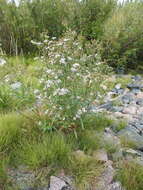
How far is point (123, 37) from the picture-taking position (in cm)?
479

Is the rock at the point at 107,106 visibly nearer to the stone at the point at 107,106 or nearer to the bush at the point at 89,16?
the stone at the point at 107,106

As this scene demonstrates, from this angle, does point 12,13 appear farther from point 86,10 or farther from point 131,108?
point 131,108

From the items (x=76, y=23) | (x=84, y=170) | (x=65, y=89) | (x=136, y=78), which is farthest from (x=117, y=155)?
(x=76, y=23)

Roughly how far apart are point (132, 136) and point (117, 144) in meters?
0.29

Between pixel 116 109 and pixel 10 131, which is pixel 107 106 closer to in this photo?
pixel 116 109

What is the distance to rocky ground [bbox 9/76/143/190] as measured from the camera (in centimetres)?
168

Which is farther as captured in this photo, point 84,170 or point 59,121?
point 59,121

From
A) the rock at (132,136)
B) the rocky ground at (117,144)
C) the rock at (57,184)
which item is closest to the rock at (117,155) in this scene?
the rocky ground at (117,144)

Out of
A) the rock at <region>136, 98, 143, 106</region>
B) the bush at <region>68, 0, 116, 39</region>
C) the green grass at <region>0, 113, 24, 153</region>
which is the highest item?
the bush at <region>68, 0, 116, 39</region>

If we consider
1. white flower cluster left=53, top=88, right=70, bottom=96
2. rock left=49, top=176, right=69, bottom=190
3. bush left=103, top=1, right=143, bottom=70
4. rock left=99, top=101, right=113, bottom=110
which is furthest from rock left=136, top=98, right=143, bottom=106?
rock left=49, top=176, right=69, bottom=190

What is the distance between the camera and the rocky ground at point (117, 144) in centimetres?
168

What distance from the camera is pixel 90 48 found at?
243cm

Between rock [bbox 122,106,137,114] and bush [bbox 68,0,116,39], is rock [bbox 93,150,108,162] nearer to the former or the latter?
rock [bbox 122,106,137,114]

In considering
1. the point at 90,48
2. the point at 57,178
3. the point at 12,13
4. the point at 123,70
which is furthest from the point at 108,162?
the point at 12,13
